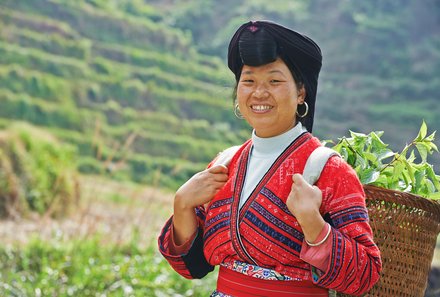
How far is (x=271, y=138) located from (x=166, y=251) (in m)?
0.31

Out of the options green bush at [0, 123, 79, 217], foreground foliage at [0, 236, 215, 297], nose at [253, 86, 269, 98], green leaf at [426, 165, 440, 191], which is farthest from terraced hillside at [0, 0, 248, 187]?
nose at [253, 86, 269, 98]

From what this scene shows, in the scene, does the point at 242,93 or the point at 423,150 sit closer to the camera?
the point at 242,93

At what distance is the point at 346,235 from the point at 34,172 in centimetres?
540

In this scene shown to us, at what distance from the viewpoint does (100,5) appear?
666 inches

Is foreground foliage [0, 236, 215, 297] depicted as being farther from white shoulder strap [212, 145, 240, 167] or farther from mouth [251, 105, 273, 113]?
mouth [251, 105, 273, 113]

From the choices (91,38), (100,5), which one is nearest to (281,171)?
(91,38)

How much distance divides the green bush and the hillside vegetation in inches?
160

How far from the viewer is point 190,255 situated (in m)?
1.53

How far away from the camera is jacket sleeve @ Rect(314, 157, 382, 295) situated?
1.29m

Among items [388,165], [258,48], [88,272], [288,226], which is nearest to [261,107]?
[258,48]

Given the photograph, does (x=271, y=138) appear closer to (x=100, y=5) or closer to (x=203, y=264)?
(x=203, y=264)

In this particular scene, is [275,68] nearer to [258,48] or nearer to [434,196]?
[258,48]

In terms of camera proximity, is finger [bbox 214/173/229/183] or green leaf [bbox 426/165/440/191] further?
green leaf [bbox 426/165/440/191]

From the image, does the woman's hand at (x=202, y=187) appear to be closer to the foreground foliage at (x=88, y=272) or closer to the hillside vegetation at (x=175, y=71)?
the foreground foliage at (x=88, y=272)
